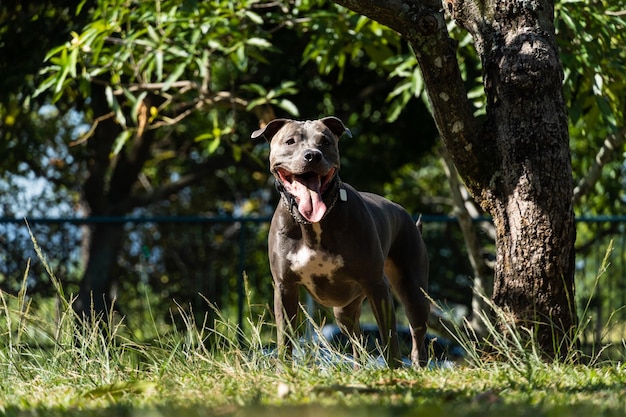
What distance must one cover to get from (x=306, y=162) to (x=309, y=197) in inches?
8.9

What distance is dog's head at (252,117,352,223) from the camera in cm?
577

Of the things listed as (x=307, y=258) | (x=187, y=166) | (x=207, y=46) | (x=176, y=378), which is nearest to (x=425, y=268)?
(x=307, y=258)

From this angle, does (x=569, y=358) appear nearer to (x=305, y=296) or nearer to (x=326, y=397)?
(x=326, y=397)

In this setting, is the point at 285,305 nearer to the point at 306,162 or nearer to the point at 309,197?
the point at 309,197

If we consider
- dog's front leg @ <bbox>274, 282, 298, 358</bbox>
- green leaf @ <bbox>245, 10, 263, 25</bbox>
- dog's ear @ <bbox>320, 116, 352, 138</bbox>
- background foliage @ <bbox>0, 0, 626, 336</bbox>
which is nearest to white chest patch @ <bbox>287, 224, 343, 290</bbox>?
dog's front leg @ <bbox>274, 282, 298, 358</bbox>

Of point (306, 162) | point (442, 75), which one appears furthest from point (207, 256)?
→ point (442, 75)

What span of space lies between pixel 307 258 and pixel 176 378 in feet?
4.10

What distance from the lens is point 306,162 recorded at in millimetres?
5758

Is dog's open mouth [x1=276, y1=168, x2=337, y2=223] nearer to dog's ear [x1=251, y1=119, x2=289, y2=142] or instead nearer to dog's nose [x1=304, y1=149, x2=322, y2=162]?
dog's nose [x1=304, y1=149, x2=322, y2=162]

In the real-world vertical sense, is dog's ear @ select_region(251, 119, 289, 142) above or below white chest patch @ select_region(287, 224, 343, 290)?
above

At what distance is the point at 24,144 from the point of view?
1281 centimetres

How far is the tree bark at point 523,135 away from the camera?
5.76 meters

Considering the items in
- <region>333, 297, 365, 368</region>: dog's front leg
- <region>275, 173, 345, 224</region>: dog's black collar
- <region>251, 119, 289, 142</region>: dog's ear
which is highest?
<region>251, 119, 289, 142</region>: dog's ear

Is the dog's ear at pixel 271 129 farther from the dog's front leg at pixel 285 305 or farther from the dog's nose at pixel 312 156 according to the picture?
the dog's front leg at pixel 285 305
